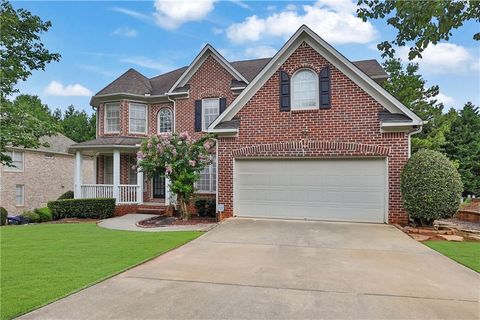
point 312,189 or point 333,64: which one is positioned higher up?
point 333,64

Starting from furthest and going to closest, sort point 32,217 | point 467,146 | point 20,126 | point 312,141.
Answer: point 467,146
point 32,217
point 312,141
point 20,126

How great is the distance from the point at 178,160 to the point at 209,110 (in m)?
4.89

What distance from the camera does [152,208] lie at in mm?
16312

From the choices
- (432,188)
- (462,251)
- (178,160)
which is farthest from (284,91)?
(462,251)

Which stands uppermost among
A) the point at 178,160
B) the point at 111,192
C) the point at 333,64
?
the point at 333,64

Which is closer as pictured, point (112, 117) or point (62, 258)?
point (62, 258)

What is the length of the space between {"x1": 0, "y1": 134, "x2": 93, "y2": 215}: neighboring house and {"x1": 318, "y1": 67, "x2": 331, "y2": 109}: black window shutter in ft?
56.2

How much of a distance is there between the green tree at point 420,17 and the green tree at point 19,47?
38.5 feet

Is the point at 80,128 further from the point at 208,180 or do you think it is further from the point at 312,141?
the point at 312,141

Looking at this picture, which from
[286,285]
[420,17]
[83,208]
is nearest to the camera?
[420,17]

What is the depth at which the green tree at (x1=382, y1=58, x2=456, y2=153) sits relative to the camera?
66.4 feet

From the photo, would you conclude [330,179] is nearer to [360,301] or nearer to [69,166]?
[360,301]

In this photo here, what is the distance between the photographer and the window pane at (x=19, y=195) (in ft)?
75.4

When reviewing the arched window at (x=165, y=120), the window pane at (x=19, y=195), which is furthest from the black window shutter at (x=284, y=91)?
the window pane at (x=19, y=195)
